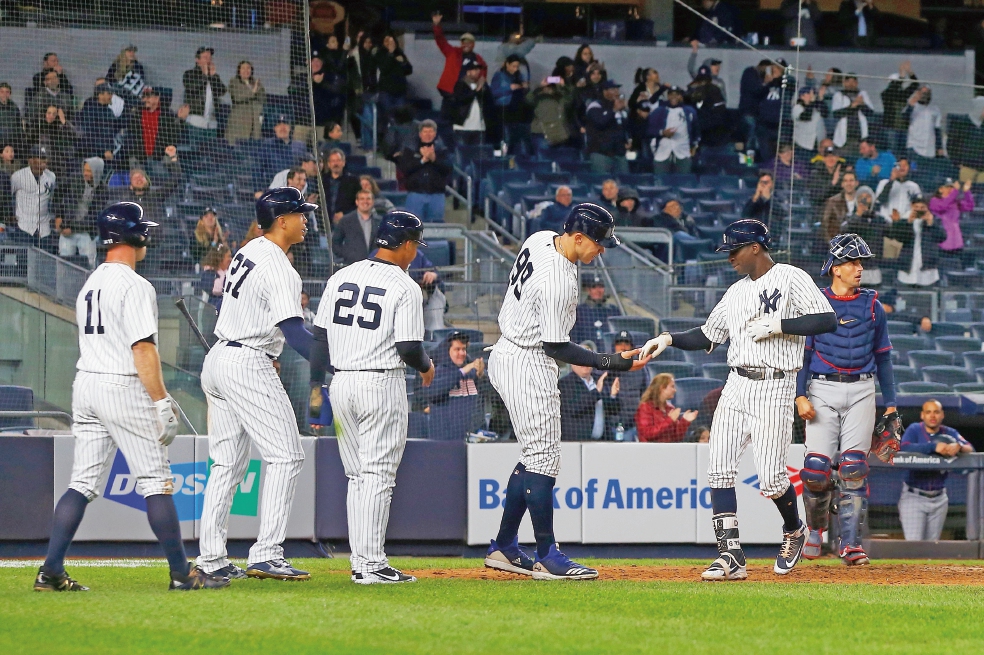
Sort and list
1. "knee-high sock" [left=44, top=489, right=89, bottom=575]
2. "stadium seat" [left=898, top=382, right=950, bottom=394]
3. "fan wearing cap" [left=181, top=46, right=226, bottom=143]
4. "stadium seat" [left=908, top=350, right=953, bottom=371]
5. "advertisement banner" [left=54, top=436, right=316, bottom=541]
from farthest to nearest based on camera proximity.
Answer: "stadium seat" [left=908, top=350, right=953, bottom=371] → "fan wearing cap" [left=181, top=46, right=226, bottom=143] → "stadium seat" [left=898, top=382, right=950, bottom=394] → "advertisement banner" [left=54, top=436, right=316, bottom=541] → "knee-high sock" [left=44, top=489, right=89, bottom=575]

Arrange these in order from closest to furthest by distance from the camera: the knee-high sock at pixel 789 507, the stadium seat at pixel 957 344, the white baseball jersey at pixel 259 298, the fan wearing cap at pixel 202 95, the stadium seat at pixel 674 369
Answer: the white baseball jersey at pixel 259 298, the knee-high sock at pixel 789 507, the stadium seat at pixel 674 369, the fan wearing cap at pixel 202 95, the stadium seat at pixel 957 344

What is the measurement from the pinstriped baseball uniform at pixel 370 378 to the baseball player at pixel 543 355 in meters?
0.61

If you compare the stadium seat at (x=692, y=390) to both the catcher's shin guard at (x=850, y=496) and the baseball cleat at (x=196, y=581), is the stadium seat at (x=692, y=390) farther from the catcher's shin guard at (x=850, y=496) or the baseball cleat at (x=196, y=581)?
the baseball cleat at (x=196, y=581)

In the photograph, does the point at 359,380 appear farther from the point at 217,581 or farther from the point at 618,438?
the point at 618,438

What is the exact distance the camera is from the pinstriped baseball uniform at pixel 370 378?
6.71 m

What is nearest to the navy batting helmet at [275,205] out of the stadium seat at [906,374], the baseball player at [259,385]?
the baseball player at [259,385]

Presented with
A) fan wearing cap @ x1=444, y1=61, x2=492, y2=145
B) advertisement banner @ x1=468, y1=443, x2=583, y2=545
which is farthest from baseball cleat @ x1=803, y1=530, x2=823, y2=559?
fan wearing cap @ x1=444, y1=61, x2=492, y2=145

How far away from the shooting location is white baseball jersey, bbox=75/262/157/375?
6285mm

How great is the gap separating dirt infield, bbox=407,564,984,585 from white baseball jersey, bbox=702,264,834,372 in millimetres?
1261

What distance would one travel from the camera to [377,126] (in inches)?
705

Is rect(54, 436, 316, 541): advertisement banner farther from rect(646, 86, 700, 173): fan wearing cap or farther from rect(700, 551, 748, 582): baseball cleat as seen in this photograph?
rect(646, 86, 700, 173): fan wearing cap

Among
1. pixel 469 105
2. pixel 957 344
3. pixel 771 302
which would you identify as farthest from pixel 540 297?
pixel 469 105

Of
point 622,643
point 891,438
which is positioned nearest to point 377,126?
point 891,438

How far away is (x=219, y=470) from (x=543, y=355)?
72.3 inches
